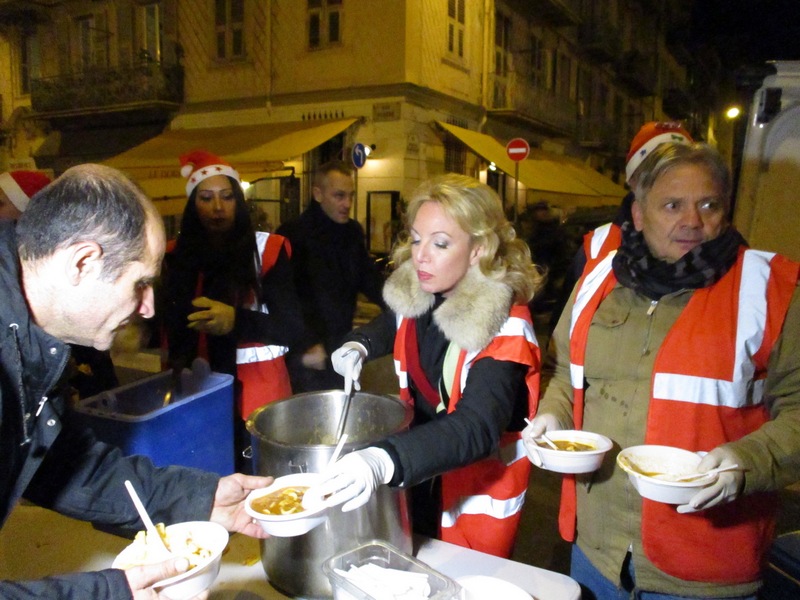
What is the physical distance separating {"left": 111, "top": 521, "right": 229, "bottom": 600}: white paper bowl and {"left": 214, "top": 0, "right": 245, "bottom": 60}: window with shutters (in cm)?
1422

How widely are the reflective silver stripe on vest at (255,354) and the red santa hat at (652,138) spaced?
195 centimetres

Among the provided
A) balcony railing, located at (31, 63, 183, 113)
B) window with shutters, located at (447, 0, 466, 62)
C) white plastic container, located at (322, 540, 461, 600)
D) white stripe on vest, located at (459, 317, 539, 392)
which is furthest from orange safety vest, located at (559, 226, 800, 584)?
balcony railing, located at (31, 63, 183, 113)

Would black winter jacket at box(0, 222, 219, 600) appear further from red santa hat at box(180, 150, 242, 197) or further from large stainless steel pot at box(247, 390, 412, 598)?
red santa hat at box(180, 150, 242, 197)

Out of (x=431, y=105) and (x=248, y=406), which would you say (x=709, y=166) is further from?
(x=431, y=105)

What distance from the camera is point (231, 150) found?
39.0 feet

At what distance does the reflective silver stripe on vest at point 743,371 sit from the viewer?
1552mm

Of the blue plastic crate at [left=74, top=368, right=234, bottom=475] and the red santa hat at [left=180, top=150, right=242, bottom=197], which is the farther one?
the red santa hat at [left=180, top=150, right=242, bottom=197]

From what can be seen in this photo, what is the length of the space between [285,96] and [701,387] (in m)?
13.1

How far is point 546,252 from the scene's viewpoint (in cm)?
813

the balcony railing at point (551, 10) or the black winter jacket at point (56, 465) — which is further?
the balcony railing at point (551, 10)

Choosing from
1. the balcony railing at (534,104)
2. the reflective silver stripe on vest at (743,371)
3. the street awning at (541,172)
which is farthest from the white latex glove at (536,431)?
the balcony railing at (534,104)

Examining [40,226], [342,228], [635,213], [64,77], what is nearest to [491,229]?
[635,213]

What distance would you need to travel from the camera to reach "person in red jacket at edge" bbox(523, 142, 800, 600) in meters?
1.53

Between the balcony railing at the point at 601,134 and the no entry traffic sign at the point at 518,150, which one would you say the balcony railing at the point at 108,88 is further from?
the balcony railing at the point at 601,134
